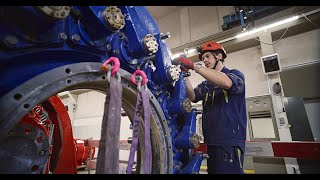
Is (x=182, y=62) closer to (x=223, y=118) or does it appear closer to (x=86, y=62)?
(x=223, y=118)

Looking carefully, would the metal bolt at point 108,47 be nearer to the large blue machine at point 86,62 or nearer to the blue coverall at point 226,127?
the large blue machine at point 86,62

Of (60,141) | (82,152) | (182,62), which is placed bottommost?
(82,152)

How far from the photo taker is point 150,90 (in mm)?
1408

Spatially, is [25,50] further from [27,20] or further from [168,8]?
[168,8]

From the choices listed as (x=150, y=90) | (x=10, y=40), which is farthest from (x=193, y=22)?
(x=10, y=40)

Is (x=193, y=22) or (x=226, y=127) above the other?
(x=193, y=22)

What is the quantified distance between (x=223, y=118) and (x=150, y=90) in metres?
0.90

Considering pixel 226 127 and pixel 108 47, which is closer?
pixel 108 47

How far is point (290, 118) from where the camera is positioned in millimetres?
3730

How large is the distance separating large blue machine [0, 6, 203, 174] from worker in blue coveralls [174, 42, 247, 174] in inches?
11.7

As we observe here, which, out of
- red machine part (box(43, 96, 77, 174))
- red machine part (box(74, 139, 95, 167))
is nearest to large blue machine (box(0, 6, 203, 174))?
red machine part (box(43, 96, 77, 174))

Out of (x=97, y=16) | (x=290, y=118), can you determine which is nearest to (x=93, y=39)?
(x=97, y=16)

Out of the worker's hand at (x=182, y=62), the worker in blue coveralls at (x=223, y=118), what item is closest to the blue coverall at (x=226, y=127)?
the worker in blue coveralls at (x=223, y=118)
